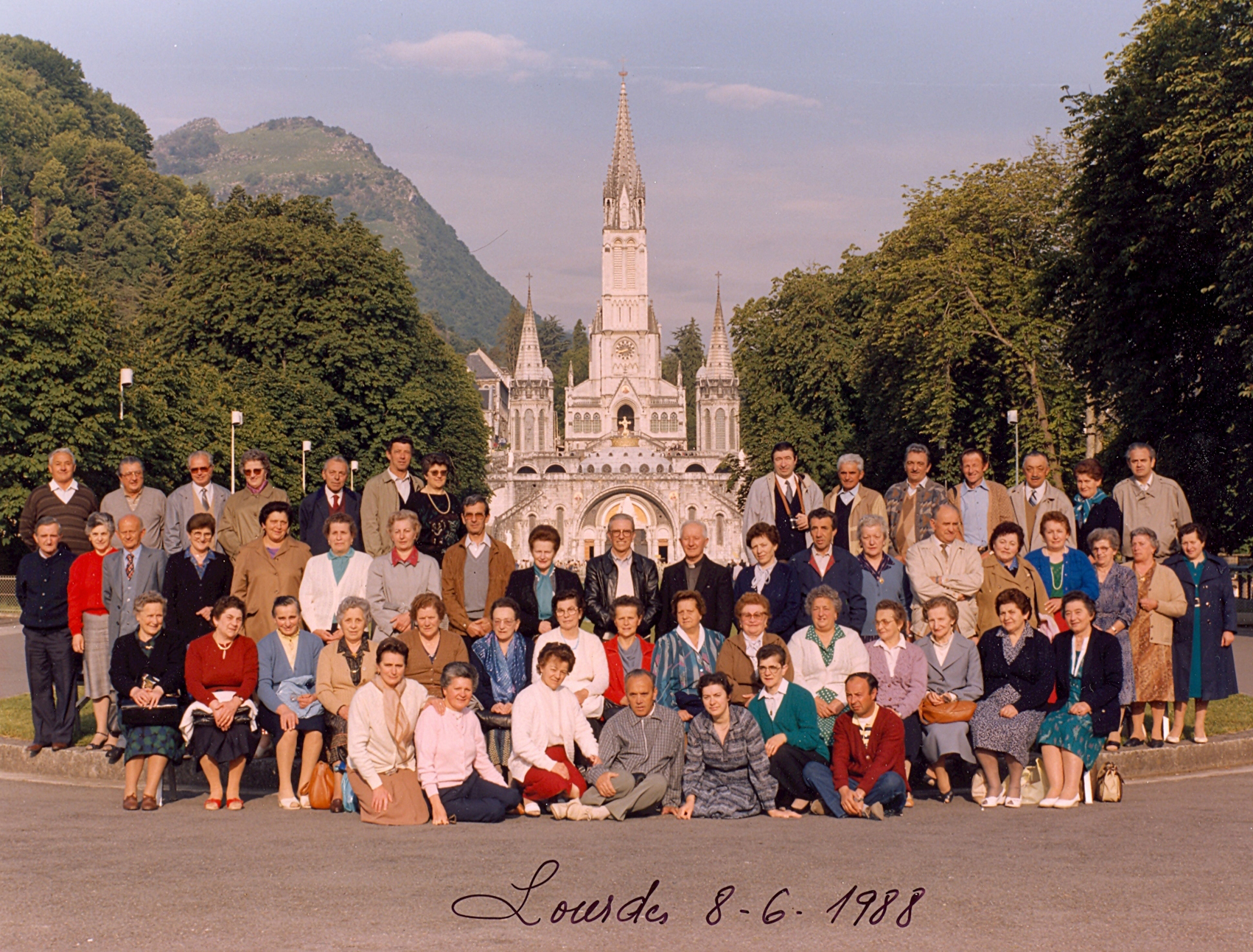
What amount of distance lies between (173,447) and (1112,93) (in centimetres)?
2762

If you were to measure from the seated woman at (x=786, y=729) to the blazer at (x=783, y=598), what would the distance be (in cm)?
123

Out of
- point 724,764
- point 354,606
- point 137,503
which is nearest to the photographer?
point 724,764

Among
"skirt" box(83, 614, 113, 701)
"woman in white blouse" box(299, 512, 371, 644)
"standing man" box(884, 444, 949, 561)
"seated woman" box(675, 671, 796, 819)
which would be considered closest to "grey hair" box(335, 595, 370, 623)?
"woman in white blouse" box(299, 512, 371, 644)

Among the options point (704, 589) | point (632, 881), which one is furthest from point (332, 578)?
point (632, 881)

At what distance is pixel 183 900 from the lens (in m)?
7.00

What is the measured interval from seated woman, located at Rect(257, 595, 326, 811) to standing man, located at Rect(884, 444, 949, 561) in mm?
5155

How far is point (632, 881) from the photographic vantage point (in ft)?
Answer: 24.3

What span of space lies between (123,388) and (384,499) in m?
27.2

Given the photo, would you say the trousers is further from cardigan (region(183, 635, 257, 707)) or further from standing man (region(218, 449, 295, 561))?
standing man (region(218, 449, 295, 561))

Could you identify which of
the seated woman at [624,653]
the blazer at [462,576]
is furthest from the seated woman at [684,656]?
the blazer at [462,576]

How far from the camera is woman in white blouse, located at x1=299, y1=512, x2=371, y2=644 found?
1106 cm

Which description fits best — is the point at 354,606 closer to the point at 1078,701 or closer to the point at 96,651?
the point at 96,651

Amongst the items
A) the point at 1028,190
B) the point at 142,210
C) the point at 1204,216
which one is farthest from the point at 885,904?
the point at 142,210

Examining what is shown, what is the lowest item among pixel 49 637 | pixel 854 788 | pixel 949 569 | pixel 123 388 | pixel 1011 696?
pixel 854 788
